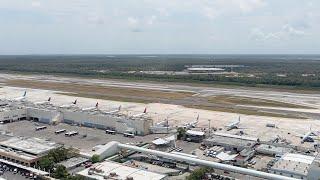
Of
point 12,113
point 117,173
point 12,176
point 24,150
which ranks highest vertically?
point 12,113

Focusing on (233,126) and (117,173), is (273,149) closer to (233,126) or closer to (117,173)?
(233,126)

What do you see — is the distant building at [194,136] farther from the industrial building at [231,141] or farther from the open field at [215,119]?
the open field at [215,119]

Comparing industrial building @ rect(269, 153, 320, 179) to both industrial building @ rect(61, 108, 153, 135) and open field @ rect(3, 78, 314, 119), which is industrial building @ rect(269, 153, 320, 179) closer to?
industrial building @ rect(61, 108, 153, 135)

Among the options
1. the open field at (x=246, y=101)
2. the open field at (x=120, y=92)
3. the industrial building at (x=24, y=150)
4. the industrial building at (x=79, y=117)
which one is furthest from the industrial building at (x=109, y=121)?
the open field at (x=246, y=101)

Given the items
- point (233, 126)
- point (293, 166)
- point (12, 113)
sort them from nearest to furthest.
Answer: point (293, 166), point (233, 126), point (12, 113)

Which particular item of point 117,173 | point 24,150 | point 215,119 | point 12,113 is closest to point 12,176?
point 24,150

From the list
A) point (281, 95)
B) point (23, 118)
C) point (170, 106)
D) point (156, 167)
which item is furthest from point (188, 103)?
point (156, 167)
